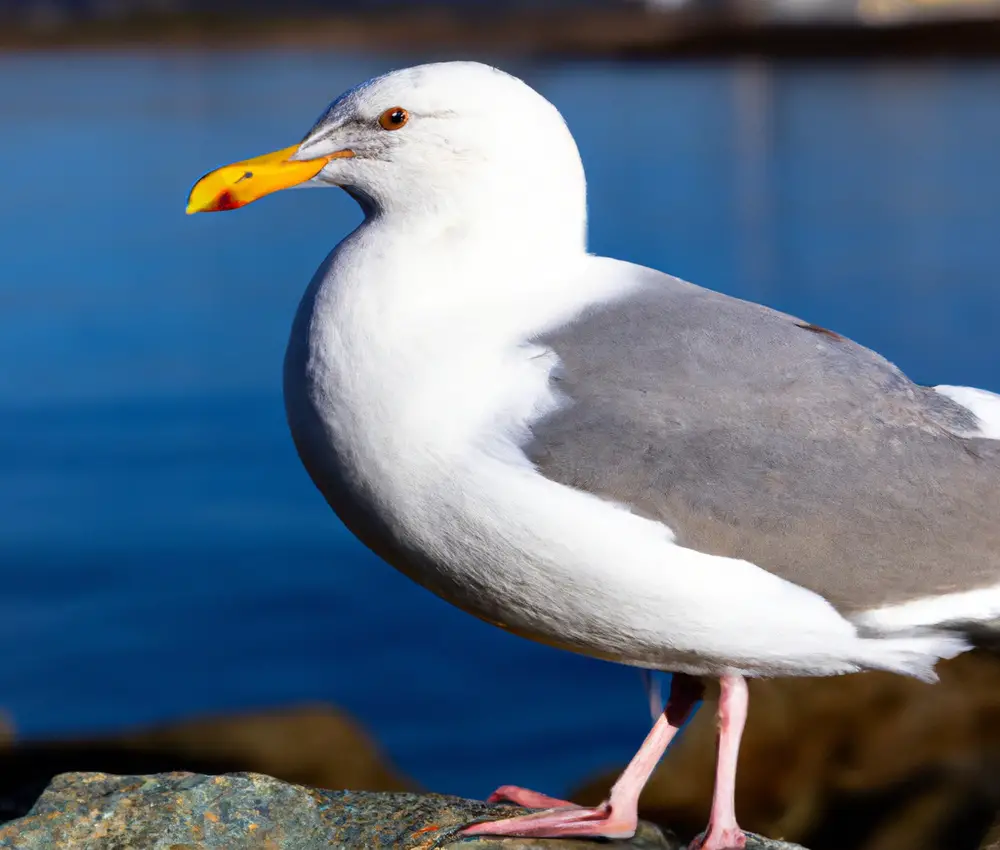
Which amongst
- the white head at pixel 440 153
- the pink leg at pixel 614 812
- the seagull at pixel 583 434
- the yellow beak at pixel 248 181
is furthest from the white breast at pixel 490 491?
the pink leg at pixel 614 812

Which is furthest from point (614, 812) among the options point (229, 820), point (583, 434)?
point (583, 434)

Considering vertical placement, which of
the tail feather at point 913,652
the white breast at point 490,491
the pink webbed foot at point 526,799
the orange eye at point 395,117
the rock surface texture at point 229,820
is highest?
the orange eye at point 395,117

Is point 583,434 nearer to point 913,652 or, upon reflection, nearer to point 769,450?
point 769,450

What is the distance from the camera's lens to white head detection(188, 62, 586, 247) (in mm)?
3684

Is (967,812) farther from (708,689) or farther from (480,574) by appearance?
Answer: (480,574)

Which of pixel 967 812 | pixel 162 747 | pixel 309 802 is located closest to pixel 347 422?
pixel 309 802

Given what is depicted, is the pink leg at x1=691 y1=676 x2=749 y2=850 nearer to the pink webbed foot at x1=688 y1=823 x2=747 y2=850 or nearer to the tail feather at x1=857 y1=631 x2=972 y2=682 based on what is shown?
the pink webbed foot at x1=688 y1=823 x2=747 y2=850

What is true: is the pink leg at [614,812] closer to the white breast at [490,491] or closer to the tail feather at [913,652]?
the white breast at [490,491]

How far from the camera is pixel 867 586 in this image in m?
3.66

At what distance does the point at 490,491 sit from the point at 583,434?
28 centimetres

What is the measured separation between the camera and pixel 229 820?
3816 mm

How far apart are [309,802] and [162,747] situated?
3.82 m

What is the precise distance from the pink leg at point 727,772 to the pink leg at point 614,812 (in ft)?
0.69

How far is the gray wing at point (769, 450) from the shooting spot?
138 inches
